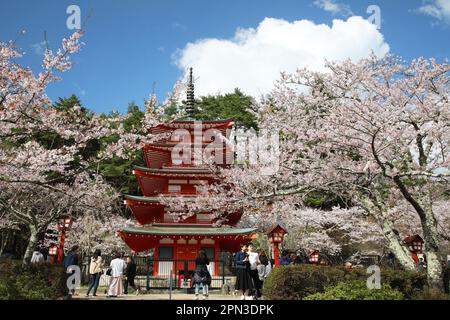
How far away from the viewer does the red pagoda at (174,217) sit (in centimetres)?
1977

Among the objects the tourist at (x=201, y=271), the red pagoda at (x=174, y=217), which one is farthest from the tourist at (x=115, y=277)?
the red pagoda at (x=174, y=217)

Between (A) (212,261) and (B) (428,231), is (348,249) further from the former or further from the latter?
(B) (428,231)

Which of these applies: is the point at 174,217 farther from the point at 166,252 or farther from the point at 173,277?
the point at 173,277

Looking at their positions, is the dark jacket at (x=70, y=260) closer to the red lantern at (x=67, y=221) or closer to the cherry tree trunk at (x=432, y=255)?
the red lantern at (x=67, y=221)

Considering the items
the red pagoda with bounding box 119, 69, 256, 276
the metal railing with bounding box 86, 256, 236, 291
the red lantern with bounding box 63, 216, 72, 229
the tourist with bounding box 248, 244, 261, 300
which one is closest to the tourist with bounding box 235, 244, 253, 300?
the tourist with bounding box 248, 244, 261, 300

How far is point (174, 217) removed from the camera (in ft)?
69.3

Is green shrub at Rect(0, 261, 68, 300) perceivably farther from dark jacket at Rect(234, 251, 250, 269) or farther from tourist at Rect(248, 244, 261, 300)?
tourist at Rect(248, 244, 261, 300)

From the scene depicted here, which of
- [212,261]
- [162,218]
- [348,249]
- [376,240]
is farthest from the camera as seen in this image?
[348,249]

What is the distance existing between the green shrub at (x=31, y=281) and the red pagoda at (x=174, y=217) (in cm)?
824

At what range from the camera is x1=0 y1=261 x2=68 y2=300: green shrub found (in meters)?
8.24

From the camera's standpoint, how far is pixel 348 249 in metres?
29.5

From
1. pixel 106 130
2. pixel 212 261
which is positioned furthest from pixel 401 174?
pixel 212 261

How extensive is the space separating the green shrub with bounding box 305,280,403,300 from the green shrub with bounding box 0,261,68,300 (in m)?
6.63
